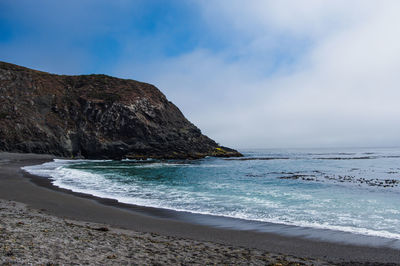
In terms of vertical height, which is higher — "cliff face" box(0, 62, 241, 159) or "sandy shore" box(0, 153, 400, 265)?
"cliff face" box(0, 62, 241, 159)

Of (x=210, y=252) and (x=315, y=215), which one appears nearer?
(x=210, y=252)

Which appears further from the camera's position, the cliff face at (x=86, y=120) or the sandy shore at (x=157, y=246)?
the cliff face at (x=86, y=120)

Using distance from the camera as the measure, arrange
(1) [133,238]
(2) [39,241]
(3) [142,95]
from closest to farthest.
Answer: (2) [39,241] → (1) [133,238] → (3) [142,95]

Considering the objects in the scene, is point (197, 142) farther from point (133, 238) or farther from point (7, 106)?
point (133, 238)

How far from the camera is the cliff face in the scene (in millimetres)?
58531

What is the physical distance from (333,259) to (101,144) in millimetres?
63135

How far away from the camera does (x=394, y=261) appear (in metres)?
6.94

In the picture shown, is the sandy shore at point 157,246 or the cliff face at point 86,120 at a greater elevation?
the cliff face at point 86,120

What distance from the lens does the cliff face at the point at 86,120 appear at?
58.5 m

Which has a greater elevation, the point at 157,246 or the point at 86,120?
the point at 86,120

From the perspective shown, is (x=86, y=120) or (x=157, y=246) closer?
(x=157, y=246)

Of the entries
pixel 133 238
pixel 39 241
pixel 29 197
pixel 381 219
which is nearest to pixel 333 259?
pixel 133 238

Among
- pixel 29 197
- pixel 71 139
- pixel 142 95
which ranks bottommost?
pixel 29 197

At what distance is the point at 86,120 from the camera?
219 ft
